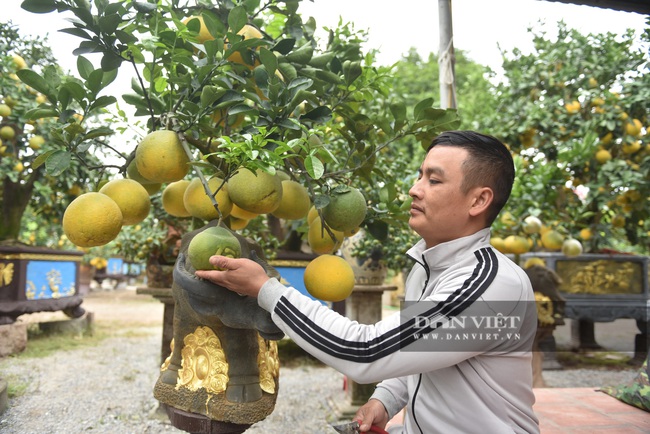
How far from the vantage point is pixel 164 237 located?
417 cm

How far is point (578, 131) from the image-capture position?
4.55 meters

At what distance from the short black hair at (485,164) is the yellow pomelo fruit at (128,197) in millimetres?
759

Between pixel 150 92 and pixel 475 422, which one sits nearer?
pixel 475 422

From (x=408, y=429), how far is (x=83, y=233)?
3.11 ft

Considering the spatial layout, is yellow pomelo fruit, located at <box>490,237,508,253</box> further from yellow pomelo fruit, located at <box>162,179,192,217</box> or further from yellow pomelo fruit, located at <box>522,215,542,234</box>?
yellow pomelo fruit, located at <box>162,179,192,217</box>

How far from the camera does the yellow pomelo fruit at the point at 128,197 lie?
4.08ft

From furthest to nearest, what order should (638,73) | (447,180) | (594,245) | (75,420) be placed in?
(594,245)
(638,73)
(75,420)
(447,180)

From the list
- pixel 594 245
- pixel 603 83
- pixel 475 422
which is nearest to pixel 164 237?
pixel 475 422

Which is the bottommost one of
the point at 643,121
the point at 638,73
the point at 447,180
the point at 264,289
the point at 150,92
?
the point at 264,289

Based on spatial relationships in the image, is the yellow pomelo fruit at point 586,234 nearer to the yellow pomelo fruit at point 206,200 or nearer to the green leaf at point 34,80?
the yellow pomelo fruit at point 206,200

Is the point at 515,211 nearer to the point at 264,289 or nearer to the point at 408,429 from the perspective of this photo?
the point at 408,429

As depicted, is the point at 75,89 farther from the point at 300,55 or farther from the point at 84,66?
the point at 300,55

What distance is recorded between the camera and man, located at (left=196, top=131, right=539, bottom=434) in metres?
1.14

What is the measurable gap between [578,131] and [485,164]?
3.77m
